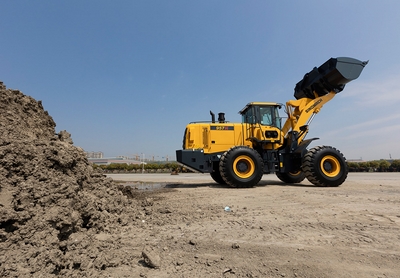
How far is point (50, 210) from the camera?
106 inches

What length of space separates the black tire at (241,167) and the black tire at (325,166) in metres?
1.80

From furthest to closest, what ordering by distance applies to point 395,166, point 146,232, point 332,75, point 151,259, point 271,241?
point 395,166
point 332,75
point 146,232
point 271,241
point 151,259

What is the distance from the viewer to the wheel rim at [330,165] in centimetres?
848

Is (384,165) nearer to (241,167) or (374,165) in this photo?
(374,165)

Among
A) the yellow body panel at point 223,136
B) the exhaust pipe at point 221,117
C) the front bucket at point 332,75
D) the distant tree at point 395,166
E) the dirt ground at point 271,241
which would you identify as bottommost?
the dirt ground at point 271,241

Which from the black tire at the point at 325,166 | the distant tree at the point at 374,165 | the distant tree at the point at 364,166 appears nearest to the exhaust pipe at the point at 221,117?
the black tire at the point at 325,166

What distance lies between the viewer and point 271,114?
9.55 meters

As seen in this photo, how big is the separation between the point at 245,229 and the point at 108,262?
1.93 meters

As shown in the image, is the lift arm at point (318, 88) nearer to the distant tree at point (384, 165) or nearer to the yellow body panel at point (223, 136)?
the yellow body panel at point (223, 136)

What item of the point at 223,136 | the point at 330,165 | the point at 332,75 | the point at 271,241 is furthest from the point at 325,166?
the point at 271,241

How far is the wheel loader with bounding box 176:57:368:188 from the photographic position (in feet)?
27.1

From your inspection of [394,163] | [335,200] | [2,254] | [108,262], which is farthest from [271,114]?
[394,163]

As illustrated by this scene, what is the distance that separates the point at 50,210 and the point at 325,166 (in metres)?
8.73

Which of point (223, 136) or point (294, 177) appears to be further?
point (294, 177)
